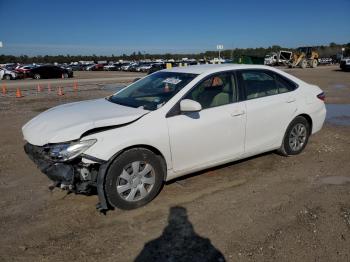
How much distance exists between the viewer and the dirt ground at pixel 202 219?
11.2ft

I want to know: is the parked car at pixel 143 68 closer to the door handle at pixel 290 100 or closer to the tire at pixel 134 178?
the door handle at pixel 290 100

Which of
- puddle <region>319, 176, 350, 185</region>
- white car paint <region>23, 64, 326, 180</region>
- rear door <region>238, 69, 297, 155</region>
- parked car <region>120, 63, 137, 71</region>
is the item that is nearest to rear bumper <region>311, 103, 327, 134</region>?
white car paint <region>23, 64, 326, 180</region>

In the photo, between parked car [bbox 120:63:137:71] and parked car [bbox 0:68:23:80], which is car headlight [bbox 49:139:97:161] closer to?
parked car [bbox 0:68:23:80]

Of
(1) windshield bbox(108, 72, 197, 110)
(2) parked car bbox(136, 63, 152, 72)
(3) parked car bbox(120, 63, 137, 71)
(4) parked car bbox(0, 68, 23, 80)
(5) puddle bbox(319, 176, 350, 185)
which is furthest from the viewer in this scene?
(3) parked car bbox(120, 63, 137, 71)

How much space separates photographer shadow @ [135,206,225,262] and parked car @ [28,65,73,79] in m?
35.7

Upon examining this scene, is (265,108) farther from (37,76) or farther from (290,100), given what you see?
(37,76)

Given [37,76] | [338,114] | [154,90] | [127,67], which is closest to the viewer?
[154,90]

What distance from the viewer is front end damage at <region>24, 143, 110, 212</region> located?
3914 millimetres

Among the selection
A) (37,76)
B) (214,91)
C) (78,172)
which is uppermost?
(214,91)

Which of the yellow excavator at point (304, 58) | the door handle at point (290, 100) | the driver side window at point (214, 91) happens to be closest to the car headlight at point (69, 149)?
the driver side window at point (214, 91)

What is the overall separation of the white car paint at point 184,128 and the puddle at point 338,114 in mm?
4259

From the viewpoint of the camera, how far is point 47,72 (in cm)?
3656

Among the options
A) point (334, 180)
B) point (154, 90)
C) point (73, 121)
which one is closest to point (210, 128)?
point (154, 90)

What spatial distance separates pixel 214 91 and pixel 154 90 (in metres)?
0.86
